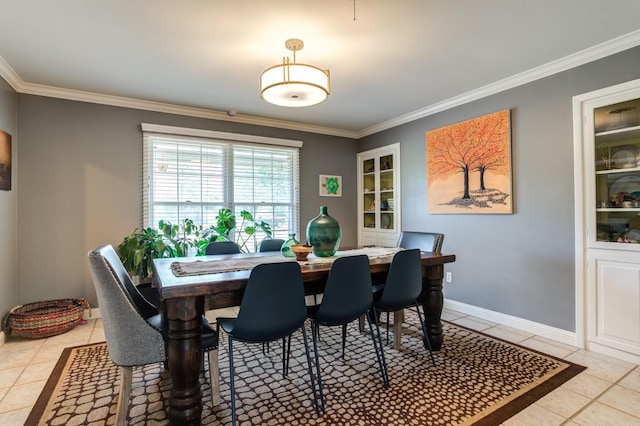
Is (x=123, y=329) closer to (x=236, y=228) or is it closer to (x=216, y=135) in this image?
(x=236, y=228)

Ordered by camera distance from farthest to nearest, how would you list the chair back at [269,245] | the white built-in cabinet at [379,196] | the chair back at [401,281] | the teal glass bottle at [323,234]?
the white built-in cabinet at [379,196] < the chair back at [269,245] < the teal glass bottle at [323,234] < the chair back at [401,281]

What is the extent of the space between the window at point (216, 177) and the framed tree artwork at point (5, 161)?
118cm

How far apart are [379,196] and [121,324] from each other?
4053 mm

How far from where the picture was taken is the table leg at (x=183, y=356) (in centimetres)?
168

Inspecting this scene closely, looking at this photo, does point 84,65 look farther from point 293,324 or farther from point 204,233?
point 293,324

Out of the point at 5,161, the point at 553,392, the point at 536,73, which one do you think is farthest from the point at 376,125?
the point at 5,161

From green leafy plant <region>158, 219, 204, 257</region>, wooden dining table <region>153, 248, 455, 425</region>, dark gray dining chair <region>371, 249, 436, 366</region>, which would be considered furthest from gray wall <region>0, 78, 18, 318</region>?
dark gray dining chair <region>371, 249, 436, 366</region>

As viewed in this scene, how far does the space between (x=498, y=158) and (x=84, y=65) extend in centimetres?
413

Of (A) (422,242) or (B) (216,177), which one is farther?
(B) (216,177)

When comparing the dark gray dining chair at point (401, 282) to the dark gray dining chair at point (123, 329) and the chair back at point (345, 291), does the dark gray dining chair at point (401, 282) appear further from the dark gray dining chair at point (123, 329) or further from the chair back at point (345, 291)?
the dark gray dining chair at point (123, 329)

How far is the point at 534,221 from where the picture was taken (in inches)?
125

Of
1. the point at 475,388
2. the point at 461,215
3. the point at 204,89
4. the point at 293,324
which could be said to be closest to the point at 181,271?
the point at 293,324

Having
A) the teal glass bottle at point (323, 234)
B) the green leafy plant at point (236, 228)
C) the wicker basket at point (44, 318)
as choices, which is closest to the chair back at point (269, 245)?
the teal glass bottle at point (323, 234)

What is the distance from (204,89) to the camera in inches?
139
